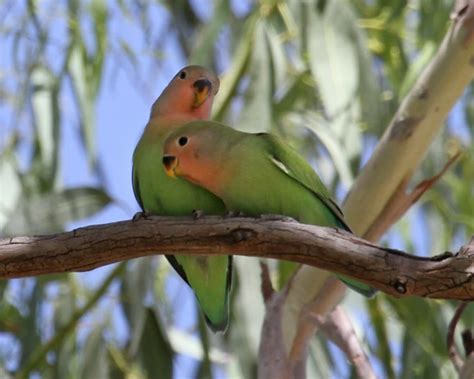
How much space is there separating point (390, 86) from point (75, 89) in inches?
39.2

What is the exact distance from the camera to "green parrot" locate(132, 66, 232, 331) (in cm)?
269

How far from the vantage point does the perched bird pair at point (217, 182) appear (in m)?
2.61

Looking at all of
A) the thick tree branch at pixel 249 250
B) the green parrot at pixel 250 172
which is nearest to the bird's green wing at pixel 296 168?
the green parrot at pixel 250 172

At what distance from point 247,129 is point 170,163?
2.84ft

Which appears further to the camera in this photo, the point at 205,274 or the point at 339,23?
the point at 339,23

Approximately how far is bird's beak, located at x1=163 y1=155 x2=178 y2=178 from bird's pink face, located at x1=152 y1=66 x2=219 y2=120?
0.29 m

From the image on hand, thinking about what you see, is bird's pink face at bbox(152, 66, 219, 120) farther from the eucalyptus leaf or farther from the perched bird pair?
the eucalyptus leaf

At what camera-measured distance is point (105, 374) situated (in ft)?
11.8

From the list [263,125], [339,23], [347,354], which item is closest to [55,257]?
[347,354]

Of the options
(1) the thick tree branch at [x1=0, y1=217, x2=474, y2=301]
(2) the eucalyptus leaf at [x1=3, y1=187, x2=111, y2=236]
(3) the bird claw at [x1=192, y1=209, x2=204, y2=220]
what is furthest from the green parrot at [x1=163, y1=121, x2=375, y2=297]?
(2) the eucalyptus leaf at [x1=3, y1=187, x2=111, y2=236]

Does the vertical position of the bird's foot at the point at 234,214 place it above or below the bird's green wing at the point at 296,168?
below

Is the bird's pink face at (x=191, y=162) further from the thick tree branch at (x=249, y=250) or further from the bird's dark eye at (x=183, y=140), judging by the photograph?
the thick tree branch at (x=249, y=250)

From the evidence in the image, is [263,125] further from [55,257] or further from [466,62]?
[55,257]

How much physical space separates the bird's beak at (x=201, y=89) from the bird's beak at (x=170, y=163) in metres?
0.32
